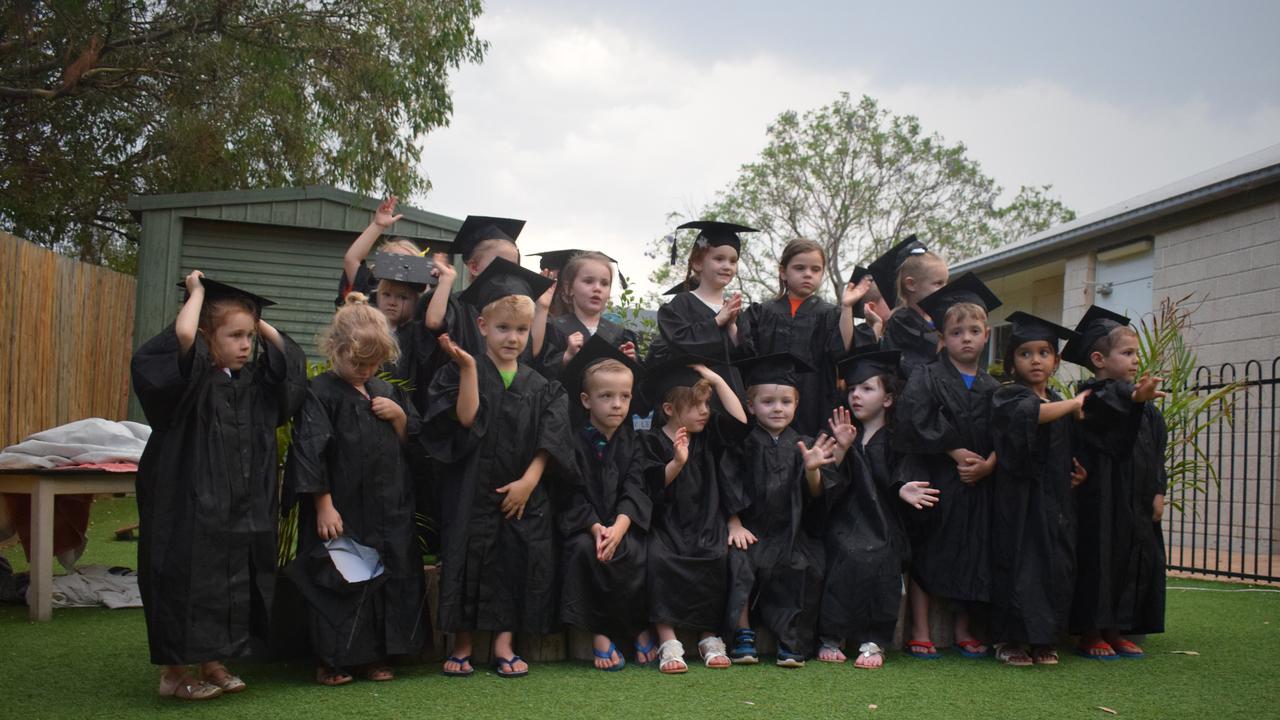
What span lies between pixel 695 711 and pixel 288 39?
461 inches

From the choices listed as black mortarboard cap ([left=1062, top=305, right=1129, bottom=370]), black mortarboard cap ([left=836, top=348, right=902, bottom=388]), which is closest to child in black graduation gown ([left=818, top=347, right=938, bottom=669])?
black mortarboard cap ([left=836, top=348, right=902, bottom=388])

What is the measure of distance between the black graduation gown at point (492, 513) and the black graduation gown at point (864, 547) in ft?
4.99

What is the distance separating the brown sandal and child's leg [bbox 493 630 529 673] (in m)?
1.24

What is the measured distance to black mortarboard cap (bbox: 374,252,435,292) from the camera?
5641 mm

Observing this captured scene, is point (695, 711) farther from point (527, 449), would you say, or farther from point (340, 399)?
Answer: point (340, 399)

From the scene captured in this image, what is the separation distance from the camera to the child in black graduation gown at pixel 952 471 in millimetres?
5434

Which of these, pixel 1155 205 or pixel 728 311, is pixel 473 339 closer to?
pixel 728 311

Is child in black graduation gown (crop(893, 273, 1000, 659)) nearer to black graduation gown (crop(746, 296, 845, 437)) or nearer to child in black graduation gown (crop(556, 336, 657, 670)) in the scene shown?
black graduation gown (crop(746, 296, 845, 437))

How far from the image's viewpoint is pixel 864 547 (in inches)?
213

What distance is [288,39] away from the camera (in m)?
13.2

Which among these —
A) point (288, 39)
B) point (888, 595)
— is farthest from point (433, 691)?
point (288, 39)

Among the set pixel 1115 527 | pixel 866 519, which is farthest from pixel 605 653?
pixel 1115 527

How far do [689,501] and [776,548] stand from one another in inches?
21.1

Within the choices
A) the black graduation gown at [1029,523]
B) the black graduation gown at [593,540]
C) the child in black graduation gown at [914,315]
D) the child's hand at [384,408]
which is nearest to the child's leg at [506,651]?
the black graduation gown at [593,540]
